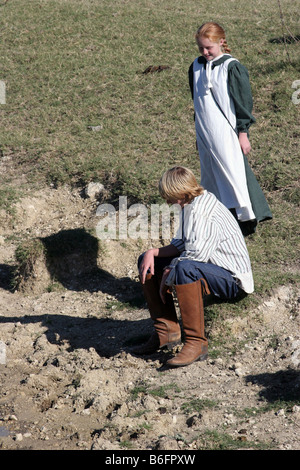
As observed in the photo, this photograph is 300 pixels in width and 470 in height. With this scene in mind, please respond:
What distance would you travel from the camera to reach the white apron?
4.42m

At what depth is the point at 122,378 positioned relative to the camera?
3865mm

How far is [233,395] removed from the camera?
3.63m

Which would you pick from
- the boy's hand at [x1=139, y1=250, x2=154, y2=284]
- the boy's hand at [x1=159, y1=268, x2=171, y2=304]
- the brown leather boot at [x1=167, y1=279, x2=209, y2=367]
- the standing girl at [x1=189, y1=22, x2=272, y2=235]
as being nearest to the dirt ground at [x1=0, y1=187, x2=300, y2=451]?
the brown leather boot at [x1=167, y1=279, x2=209, y2=367]

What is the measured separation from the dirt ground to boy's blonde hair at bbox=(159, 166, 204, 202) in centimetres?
100

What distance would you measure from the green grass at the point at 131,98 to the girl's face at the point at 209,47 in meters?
1.63

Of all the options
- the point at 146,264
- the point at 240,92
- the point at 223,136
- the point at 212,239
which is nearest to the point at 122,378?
the point at 146,264

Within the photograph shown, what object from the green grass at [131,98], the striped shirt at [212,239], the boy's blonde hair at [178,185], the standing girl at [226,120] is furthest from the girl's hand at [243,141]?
the green grass at [131,98]

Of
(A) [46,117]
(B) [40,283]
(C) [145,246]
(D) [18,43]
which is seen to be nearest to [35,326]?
(B) [40,283]

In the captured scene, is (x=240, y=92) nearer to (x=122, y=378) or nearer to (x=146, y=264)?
(x=146, y=264)

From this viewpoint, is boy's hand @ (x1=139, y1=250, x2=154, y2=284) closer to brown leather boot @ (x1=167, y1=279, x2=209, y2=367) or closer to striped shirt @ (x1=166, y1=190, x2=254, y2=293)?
striped shirt @ (x1=166, y1=190, x2=254, y2=293)

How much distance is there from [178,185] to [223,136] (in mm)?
828

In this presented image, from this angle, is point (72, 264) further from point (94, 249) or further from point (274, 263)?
point (274, 263)

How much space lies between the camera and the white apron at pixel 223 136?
442cm
